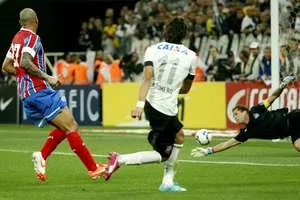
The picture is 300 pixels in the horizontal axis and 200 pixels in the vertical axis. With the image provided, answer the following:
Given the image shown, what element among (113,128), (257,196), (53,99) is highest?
(53,99)

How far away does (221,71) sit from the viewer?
26938 millimetres

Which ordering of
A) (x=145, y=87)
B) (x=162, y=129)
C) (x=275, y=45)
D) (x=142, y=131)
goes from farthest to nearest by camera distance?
(x=142, y=131) → (x=275, y=45) → (x=162, y=129) → (x=145, y=87)

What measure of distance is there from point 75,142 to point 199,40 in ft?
55.0

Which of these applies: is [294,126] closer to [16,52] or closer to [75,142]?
[75,142]

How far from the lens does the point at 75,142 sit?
12547 mm

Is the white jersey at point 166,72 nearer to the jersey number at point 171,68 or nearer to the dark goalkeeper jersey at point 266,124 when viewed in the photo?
the jersey number at point 171,68

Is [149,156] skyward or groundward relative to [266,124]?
skyward

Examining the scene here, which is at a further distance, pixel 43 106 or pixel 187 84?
pixel 43 106

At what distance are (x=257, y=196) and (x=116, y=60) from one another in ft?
64.2

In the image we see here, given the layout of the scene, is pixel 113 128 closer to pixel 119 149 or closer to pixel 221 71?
pixel 221 71

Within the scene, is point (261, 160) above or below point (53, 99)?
below

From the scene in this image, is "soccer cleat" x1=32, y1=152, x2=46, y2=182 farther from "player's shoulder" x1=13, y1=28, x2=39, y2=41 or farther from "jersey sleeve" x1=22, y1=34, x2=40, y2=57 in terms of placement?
"player's shoulder" x1=13, y1=28, x2=39, y2=41

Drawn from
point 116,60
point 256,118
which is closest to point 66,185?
point 256,118

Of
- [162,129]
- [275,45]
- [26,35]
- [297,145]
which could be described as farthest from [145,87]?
[275,45]
